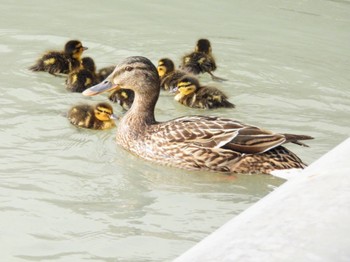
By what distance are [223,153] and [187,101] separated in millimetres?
1093

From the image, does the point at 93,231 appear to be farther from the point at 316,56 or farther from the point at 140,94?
the point at 316,56

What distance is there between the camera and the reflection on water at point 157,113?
351 cm

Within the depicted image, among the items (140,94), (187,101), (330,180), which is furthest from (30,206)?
(330,180)

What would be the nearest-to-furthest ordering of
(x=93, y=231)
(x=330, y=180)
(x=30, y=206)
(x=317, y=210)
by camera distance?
(x=317, y=210) < (x=330, y=180) < (x=93, y=231) < (x=30, y=206)

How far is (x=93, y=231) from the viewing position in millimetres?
3475

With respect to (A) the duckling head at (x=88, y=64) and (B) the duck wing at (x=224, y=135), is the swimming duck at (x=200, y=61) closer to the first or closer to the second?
(A) the duckling head at (x=88, y=64)

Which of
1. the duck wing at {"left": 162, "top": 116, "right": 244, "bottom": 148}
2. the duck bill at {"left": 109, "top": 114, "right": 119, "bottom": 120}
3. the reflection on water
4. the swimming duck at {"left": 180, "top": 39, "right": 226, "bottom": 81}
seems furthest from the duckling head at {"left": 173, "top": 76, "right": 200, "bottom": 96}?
the duck wing at {"left": 162, "top": 116, "right": 244, "bottom": 148}

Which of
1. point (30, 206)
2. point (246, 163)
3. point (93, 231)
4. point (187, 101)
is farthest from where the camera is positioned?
point (187, 101)

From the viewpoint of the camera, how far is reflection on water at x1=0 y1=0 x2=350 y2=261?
3.51 meters

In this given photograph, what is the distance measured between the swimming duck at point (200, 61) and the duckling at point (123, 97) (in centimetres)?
61

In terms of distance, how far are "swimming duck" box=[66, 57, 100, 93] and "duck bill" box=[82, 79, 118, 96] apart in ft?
1.40

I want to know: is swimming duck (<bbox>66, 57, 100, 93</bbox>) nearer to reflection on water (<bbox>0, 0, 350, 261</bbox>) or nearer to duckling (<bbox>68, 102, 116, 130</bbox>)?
reflection on water (<bbox>0, 0, 350, 261</bbox>)

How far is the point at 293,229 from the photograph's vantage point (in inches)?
45.2

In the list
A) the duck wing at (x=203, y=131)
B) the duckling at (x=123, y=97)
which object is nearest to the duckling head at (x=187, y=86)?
the duckling at (x=123, y=97)
